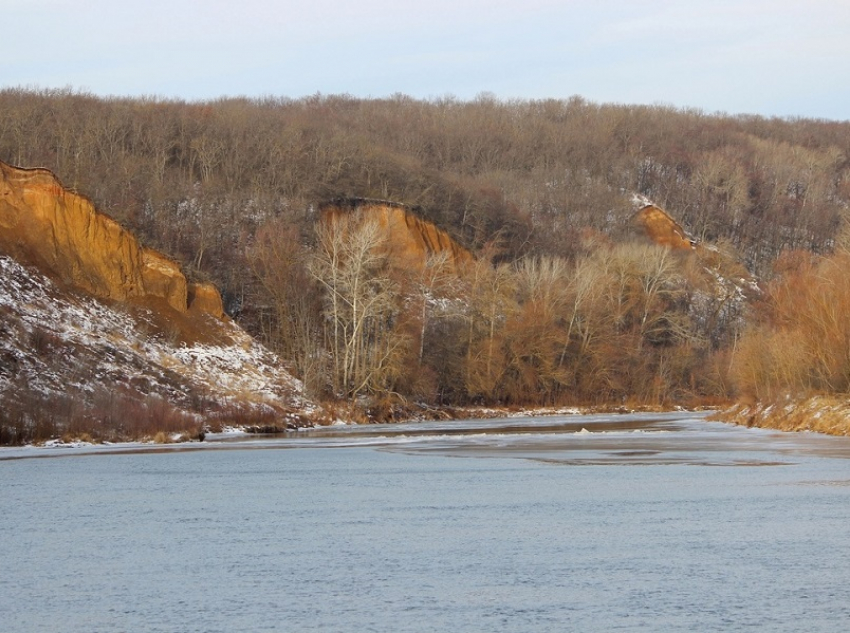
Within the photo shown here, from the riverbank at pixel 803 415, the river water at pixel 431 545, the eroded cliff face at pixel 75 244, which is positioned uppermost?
the eroded cliff face at pixel 75 244

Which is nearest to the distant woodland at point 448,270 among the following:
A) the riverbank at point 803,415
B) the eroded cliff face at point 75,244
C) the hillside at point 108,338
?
the riverbank at point 803,415

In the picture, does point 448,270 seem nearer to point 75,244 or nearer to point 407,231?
point 407,231

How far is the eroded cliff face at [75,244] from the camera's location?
5575 cm

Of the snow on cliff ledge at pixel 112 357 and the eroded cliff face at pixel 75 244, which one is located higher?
the eroded cliff face at pixel 75 244

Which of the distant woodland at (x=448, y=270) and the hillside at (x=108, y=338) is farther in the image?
the distant woodland at (x=448, y=270)

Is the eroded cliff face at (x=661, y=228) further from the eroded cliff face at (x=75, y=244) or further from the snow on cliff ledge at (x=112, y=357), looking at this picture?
the eroded cliff face at (x=75, y=244)

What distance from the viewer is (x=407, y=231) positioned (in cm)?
8375

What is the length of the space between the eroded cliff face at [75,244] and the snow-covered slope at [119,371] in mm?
1477

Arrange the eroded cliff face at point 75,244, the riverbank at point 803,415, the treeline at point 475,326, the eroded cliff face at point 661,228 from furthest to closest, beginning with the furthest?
the eroded cliff face at point 661,228, the treeline at point 475,326, the eroded cliff face at point 75,244, the riverbank at point 803,415

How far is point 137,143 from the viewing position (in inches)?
3580

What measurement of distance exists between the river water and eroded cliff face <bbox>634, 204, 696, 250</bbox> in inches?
3152

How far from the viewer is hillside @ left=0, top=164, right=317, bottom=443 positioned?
4269 centimetres

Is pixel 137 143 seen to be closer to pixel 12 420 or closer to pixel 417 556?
pixel 12 420

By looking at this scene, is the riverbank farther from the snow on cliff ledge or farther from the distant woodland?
the snow on cliff ledge
